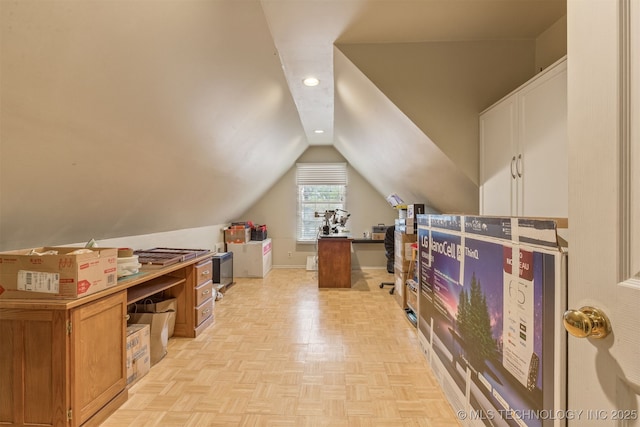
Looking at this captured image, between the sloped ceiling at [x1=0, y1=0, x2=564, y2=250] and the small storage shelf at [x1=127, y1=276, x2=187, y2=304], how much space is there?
2.22 ft

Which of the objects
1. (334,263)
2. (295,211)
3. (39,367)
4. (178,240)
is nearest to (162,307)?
(39,367)

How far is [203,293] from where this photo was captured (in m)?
2.95

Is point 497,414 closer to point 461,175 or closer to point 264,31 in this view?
point 461,175

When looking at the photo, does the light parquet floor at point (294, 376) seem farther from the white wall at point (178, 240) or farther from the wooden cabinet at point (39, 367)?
the white wall at point (178, 240)

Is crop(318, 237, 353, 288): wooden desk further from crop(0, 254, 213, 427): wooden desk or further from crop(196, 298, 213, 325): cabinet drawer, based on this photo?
crop(0, 254, 213, 427): wooden desk

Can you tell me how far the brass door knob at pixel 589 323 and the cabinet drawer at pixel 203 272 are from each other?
9.57 ft

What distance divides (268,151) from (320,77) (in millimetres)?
1584

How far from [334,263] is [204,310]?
223 centimetres

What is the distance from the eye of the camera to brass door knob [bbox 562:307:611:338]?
A: 54cm

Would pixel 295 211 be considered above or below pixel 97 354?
above

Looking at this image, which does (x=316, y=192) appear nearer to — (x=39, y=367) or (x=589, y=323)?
(x=39, y=367)

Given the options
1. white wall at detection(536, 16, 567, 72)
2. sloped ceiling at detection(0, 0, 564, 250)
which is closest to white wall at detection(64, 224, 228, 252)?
sloped ceiling at detection(0, 0, 564, 250)

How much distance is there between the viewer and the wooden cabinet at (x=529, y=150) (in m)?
1.69

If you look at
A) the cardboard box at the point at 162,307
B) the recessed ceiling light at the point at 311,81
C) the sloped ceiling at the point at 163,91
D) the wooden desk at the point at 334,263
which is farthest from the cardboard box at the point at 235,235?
the recessed ceiling light at the point at 311,81
